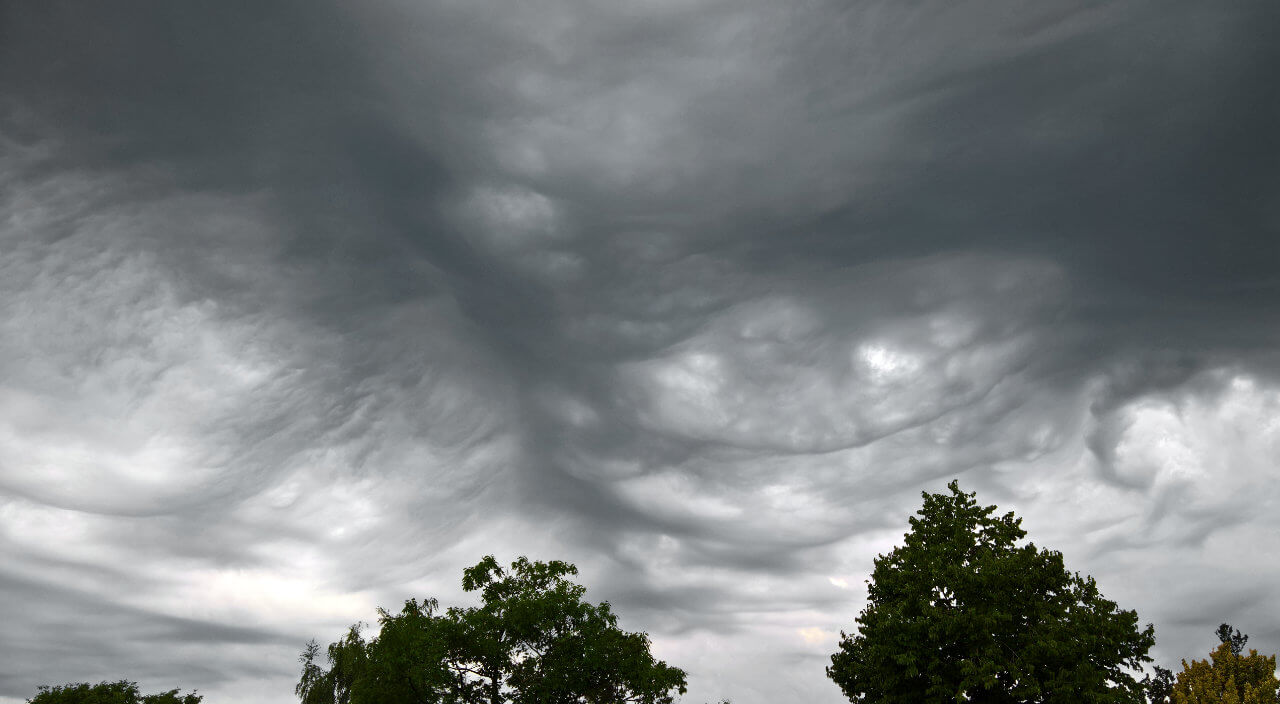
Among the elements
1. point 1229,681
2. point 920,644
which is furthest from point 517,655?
point 1229,681

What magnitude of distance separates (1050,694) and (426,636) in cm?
3560

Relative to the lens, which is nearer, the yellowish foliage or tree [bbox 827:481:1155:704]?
tree [bbox 827:481:1155:704]

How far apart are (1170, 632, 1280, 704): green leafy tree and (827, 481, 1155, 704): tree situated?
7.98 m

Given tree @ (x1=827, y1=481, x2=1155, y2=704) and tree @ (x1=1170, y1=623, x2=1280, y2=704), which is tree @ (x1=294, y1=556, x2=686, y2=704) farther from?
tree @ (x1=1170, y1=623, x2=1280, y2=704)

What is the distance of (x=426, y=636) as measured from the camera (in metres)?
52.1

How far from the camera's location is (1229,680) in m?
46.9

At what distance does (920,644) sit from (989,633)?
3494 mm

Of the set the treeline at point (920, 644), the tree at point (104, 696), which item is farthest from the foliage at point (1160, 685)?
the tree at point (104, 696)

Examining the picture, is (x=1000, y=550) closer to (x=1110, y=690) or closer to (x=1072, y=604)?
(x=1072, y=604)

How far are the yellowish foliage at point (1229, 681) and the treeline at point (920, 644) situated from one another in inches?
3.2

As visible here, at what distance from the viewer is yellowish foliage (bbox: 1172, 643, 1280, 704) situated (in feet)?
150

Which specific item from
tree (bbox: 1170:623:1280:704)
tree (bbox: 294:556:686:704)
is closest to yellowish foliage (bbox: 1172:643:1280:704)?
tree (bbox: 1170:623:1280:704)

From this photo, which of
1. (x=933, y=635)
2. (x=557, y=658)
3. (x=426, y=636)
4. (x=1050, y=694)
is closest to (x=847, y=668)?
(x=933, y=635)

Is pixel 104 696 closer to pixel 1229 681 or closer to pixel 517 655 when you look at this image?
pixel 517 655
